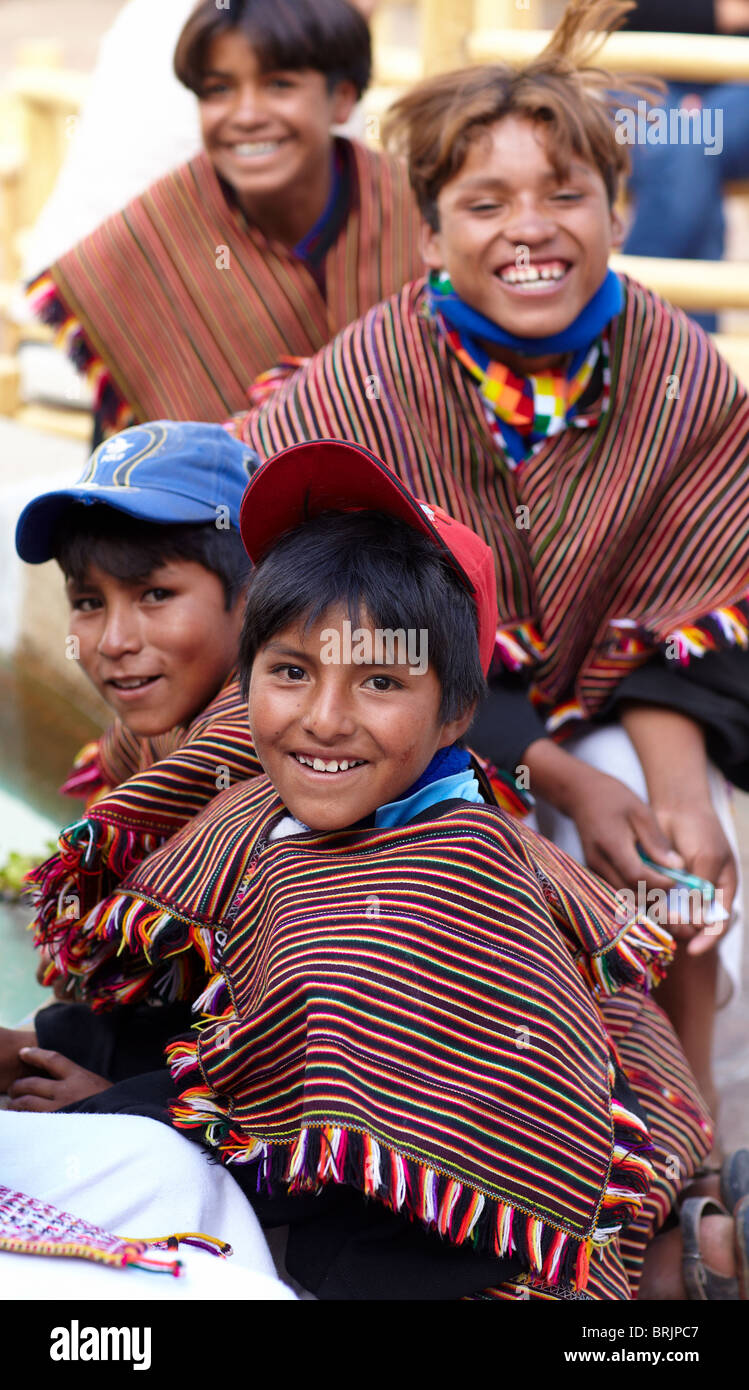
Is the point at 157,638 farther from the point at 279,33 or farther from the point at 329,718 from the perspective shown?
the point at 279,33

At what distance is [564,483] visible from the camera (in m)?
2.41

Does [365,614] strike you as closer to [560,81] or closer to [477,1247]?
[477,1247]

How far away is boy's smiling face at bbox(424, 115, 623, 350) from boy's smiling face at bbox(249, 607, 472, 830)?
0.87 m

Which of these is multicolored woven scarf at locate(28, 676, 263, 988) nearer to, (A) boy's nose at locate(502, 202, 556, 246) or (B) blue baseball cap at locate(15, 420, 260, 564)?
(B) blue baseball cap at locate(15, 420, 260, 564)

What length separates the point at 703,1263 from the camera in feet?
6.56

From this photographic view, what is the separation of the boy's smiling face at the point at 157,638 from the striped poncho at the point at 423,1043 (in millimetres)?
430

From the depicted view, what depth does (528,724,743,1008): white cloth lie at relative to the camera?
7.89 feet

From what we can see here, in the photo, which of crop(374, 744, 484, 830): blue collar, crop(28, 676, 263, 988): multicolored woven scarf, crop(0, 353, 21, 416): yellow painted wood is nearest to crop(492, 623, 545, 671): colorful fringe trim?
crop(28, 676, 263, 988): multicolored woven scarf

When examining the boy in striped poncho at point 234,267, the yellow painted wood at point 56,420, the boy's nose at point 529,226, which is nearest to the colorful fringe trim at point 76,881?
the boy's nose at point 529,226

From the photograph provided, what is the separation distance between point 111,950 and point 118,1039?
0.15 m

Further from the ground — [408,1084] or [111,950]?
[111,950]

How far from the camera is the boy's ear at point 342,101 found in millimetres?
3056
